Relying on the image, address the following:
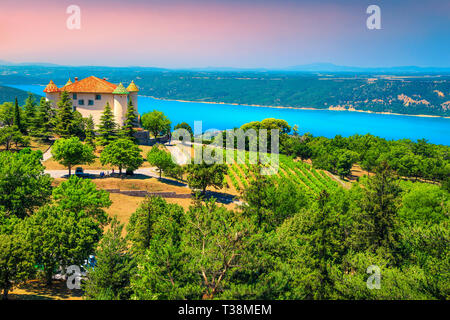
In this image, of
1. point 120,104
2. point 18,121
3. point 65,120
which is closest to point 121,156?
point 65,120

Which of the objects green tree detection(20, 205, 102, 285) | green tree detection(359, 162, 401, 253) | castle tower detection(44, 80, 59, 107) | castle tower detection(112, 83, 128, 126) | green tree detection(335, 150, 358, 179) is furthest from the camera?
green tree detection(335, 150, 358, 179)

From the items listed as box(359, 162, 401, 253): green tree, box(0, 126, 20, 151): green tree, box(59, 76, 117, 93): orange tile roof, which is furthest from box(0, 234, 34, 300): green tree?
box(59, 76, 117, 93): orange tile roof

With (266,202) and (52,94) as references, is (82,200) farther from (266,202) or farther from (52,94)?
(52,94)

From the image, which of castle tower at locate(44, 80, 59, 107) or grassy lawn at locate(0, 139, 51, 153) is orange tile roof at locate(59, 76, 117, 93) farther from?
grassy lawn at locate(0, 139, 51, 153)
